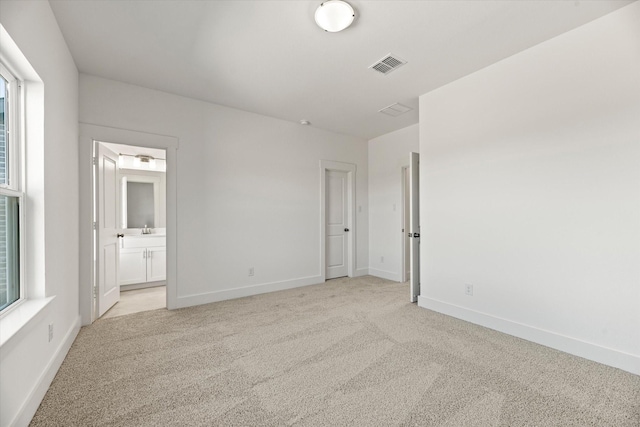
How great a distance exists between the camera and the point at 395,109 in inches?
157

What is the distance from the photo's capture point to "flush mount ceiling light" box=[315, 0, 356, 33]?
201 centimetres

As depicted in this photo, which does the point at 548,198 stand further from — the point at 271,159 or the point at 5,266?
the point at 5,266

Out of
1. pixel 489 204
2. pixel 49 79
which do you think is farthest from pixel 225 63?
pixel 489 204

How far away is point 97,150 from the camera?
10.4 ft

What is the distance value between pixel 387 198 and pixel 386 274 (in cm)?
139

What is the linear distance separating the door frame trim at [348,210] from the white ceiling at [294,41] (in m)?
1.59

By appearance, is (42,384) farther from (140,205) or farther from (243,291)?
(140,205)

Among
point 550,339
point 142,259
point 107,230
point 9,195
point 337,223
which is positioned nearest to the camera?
point 9,195

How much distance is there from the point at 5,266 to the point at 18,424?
872mm

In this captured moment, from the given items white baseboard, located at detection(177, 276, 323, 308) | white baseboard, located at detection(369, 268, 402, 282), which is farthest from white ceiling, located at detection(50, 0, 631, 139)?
white baseboard, located at detection(369, 268, 402, 282)

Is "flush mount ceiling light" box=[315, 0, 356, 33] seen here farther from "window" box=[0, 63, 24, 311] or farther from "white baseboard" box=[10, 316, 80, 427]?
"white baseboard" box=[10, 316, 80, 427]

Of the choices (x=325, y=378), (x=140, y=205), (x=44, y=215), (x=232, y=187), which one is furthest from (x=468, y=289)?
(x=140, y=205)

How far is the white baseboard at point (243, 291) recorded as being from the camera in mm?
3619

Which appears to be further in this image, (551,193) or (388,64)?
(388,64)
